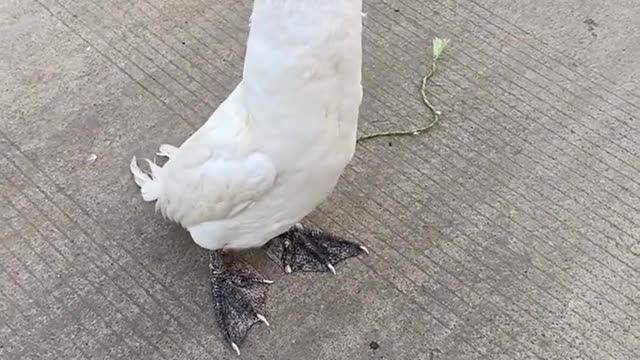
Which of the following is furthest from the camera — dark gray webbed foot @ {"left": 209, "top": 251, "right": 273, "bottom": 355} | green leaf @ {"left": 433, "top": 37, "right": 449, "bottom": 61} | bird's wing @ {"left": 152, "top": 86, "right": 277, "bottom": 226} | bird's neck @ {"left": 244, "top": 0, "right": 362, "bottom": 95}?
green leaf @ {"left": 433, "top": 37, "right": 449, "bottom": 61}

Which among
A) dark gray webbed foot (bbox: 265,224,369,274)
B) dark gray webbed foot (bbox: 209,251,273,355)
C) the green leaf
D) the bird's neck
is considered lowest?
dark gray webbed foot (bbox: 209,251,273,355)

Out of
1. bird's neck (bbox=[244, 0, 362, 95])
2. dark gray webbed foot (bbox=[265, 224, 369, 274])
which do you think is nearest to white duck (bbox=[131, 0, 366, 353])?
bird's neck (bbox=[244, 0, 362, 95])

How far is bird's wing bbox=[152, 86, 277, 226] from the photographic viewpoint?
2.09 metres

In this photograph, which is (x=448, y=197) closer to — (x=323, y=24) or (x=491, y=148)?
(x=491, y=148)

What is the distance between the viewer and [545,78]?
315cm

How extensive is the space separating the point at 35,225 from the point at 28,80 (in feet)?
2.15

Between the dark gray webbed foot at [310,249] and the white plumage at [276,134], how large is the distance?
0.77 feet

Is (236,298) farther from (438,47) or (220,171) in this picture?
(438,47)

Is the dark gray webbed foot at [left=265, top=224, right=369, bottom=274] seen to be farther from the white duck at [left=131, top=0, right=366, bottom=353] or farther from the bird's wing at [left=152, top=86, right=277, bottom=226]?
the bird's wing at [left=152, top=86, right=277, bottom=226]

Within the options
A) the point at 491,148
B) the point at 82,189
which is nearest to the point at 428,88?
the point at 491,148

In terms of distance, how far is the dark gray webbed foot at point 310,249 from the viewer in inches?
103

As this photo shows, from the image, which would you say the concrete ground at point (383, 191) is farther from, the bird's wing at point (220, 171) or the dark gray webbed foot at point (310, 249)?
the bird's wing at point (220, 171)

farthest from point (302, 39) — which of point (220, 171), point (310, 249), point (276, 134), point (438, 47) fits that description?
point (438, 47)

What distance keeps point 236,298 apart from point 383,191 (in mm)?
622
